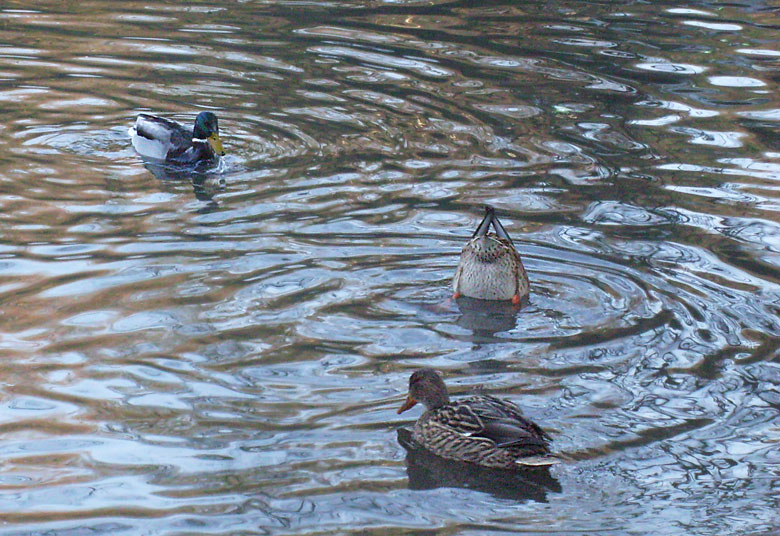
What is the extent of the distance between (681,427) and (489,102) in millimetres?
7379

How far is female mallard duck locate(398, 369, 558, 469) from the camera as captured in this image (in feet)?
20.6

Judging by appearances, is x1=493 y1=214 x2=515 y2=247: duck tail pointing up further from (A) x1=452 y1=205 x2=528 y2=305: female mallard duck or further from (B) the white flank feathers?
(B) the white flank feathers

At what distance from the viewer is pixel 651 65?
15.0 m

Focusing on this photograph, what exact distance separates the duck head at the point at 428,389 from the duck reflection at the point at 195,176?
466 centimetres

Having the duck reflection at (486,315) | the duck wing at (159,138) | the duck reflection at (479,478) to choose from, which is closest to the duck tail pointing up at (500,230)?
the duck reflection at (486,315)

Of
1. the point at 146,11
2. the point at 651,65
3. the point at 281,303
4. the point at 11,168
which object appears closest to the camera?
the point at 281,303

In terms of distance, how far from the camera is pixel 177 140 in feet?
40.1

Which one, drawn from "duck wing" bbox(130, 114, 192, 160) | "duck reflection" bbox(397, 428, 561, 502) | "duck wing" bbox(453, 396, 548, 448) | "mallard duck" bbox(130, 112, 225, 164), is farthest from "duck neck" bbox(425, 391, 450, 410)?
"duck wing" bbox(130, 114, 192, 160)

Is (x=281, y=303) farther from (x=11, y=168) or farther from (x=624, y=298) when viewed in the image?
(x=11, y=168)

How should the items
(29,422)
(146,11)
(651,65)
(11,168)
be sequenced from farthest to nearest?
(146,11), (651,65), (11,168), (29,422)

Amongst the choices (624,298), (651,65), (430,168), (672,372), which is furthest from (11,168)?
(651,65)

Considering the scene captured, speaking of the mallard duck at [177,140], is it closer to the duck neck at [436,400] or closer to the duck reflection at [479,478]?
the duck neck at [436,400]

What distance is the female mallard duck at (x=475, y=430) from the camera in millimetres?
6289

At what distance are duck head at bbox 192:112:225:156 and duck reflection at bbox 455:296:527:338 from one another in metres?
4.13
